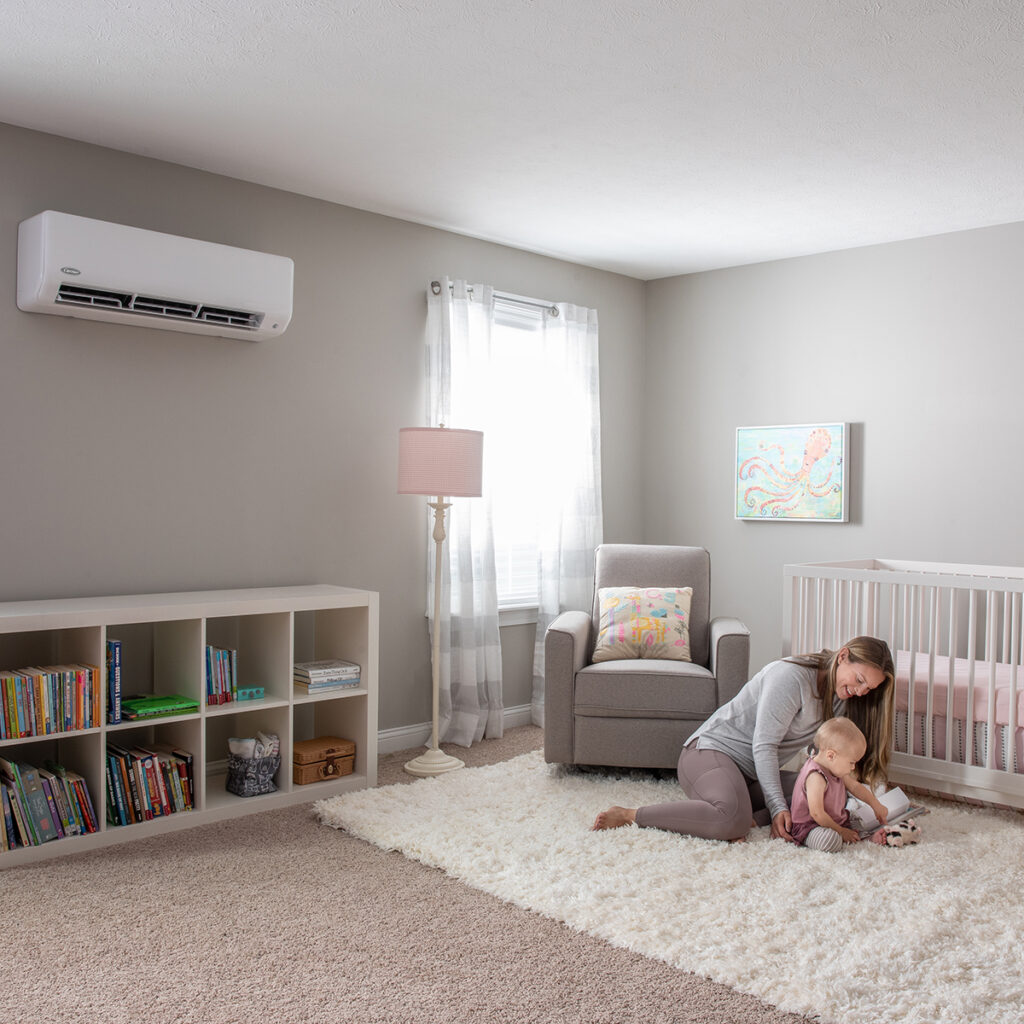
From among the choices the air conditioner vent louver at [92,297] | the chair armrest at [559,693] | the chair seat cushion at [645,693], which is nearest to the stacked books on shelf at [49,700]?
the air conditioner vent louver at [92,297]

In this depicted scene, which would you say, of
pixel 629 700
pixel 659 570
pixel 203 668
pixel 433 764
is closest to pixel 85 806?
pixel 203 668

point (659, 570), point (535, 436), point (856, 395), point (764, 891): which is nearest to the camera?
point (764, 891)

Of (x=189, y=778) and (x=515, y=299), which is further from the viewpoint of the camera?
(x=515, y=299)

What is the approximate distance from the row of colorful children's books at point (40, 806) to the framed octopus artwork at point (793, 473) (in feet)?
11.0

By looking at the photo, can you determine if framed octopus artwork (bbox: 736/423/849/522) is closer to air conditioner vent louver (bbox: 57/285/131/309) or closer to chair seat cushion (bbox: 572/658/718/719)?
chair seat cushion (bbox: 572/658/718/719)

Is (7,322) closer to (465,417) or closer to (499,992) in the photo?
(465,417)

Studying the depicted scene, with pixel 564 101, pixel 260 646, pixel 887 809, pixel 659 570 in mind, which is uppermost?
pixel 564 101

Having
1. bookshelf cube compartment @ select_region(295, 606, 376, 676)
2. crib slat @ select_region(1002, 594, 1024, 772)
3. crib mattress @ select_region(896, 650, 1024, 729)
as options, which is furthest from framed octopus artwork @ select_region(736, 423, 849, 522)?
bookshelf cube compartment @ select_region(295, 606, 376, 676)

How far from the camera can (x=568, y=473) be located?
16.3 ft

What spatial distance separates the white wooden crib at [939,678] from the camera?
3.34 meters

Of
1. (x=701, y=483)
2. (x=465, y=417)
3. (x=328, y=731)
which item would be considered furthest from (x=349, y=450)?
(x=701, y=483)

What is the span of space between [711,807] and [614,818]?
317mm

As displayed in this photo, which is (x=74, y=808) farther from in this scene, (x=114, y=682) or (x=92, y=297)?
(x=92, y=297)

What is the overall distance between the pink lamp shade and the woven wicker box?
1.00 metres
